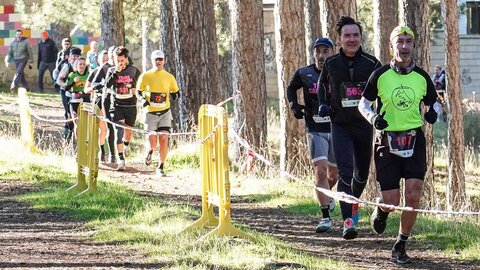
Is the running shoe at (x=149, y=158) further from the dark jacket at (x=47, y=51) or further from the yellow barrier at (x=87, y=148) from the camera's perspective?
the dark jacket at (x=47, y=51)

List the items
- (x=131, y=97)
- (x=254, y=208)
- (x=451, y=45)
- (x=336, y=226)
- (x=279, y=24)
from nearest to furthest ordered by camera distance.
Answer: (x=336, y=226)
(x=254, y=208)
(x=279, y=24)
(x=131, y=97)
(x=451, y=45)

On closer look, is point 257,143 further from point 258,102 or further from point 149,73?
point 149,73

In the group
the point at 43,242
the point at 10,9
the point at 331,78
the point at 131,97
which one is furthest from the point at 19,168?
the point at 10,9

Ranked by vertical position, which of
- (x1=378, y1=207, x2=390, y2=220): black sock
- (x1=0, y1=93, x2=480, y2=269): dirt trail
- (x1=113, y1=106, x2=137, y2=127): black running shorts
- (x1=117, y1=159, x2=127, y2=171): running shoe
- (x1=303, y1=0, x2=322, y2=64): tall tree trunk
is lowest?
(x1=117, y1=159, x2=127, y2=171): running shoe

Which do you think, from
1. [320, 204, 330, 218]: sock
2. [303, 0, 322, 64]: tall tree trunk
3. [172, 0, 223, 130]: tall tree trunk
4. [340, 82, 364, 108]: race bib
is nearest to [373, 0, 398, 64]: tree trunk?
[303, 0, 322, 64]: tall tree trunk

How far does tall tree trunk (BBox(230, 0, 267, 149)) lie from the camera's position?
2047cm

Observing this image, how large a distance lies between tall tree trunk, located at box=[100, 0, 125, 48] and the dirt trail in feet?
33.4

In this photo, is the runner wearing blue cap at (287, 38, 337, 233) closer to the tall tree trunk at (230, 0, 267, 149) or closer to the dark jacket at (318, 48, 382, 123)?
the dark jacket at (318, 48, 382, 123)

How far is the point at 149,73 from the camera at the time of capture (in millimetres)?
19062

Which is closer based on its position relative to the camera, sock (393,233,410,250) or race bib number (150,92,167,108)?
sock (393,233,410,250)

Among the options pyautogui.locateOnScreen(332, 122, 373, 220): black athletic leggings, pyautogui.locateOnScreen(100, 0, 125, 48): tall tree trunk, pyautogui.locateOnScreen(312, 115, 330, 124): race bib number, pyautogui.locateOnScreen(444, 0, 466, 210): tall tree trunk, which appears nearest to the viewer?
pyautogui.locateOnScreen(332, 122, 373, 220): black athletic leggings

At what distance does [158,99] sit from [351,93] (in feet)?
25.4

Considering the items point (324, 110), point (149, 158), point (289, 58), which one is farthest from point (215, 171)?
point (149, 158)

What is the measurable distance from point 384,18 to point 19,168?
9066mm
